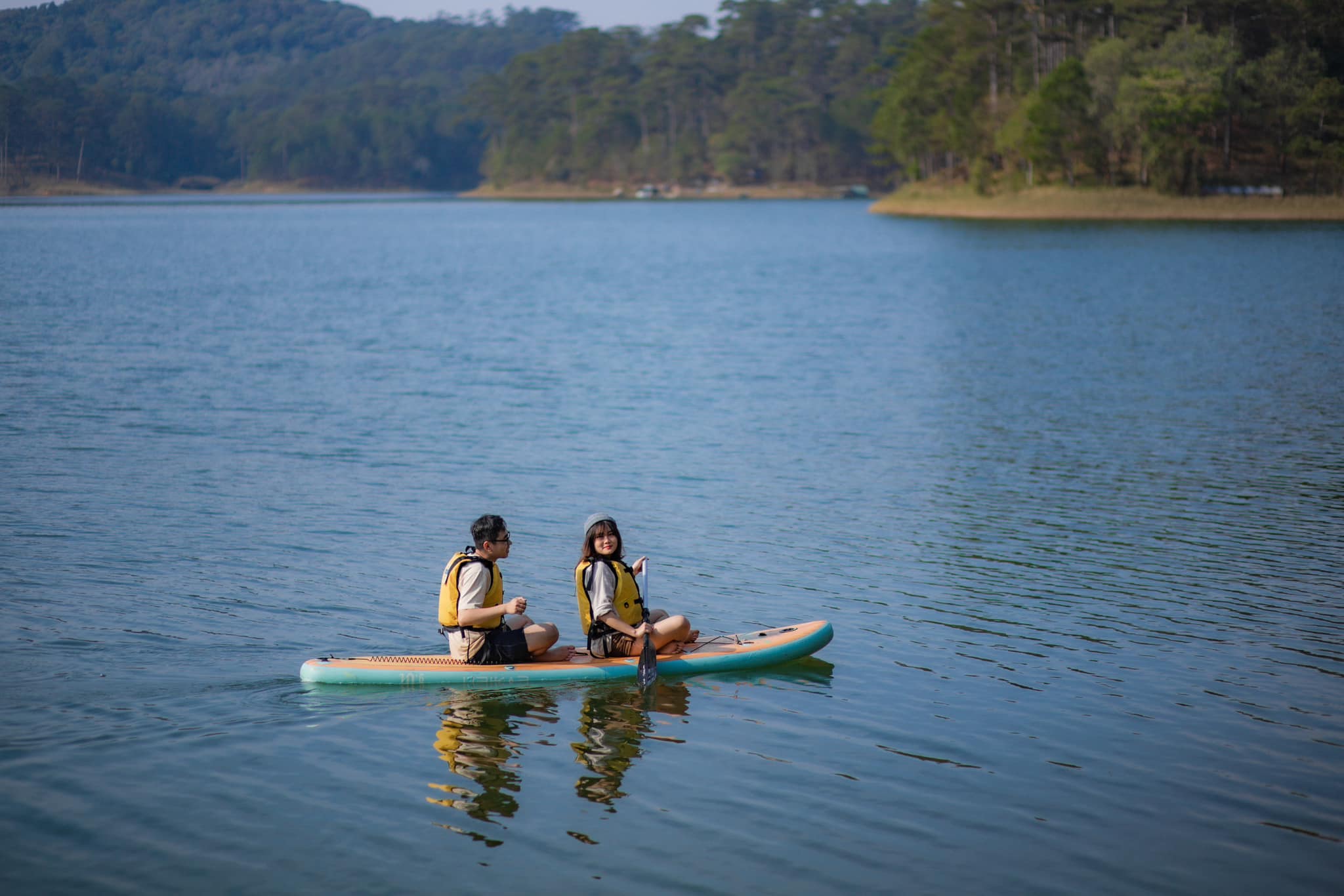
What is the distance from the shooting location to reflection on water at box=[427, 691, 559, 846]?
8148 millimetres

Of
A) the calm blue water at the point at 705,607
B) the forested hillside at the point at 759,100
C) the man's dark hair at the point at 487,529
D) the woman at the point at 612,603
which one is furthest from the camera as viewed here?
the forested hillside at the point at 759,100

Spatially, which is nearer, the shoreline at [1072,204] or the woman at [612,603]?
the woman at [612,603]

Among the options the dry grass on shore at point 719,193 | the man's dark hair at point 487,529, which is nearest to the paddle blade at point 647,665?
the man's dark hair at point 487,529

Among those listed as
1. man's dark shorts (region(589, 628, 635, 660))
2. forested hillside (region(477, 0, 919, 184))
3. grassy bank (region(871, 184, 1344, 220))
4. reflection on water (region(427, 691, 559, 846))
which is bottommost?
reflection on water (region(427, 691, 559, 846))

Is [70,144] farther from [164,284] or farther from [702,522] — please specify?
[702,522]

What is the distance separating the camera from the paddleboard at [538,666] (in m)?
10.1

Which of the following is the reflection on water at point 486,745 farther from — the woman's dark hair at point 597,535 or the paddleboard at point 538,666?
the woman's dark hair at point 597,535

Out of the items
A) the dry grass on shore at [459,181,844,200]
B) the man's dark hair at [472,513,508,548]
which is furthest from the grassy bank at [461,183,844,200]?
the man's dark hair at [472,513,508,548]

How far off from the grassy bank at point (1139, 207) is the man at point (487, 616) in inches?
3243

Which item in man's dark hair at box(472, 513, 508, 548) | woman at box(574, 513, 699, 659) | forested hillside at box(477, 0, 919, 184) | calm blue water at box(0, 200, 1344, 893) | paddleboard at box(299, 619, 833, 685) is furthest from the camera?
forested hillside at box(477, 0, 919, 184)

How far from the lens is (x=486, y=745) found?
9133 mm

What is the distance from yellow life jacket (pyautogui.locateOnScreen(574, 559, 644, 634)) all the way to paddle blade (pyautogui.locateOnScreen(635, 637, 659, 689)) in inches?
12.2

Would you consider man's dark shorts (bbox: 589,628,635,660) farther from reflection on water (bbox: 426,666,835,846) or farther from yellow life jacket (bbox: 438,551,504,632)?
yellow life jacket (bbox: 438,551,504,632)

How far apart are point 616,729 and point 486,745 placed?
0.99 metres
